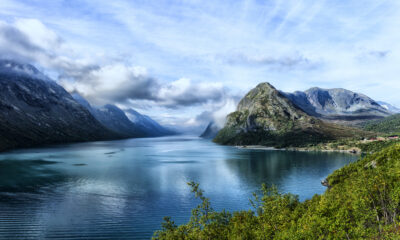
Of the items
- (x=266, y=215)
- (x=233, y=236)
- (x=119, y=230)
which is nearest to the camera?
(x=233, y=236)

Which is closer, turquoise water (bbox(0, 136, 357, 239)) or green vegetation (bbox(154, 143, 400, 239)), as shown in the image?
green vegetation (bbox(154, 143, 400, 239))

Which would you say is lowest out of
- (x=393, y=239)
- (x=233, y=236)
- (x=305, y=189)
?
(x=305, y=189)

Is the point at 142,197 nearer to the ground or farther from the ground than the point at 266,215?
nearer to the ground

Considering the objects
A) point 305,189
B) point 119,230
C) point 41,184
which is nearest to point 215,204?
point 119,230

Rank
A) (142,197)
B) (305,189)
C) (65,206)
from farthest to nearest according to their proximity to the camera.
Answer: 1. (305,189)
2. (142,197)
3. (65,206)

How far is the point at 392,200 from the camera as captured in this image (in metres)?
55.6

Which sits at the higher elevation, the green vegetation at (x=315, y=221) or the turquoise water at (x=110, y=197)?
the green vegetation at (x=315, y=221)

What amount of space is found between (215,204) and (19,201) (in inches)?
3034

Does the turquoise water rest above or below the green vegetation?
below

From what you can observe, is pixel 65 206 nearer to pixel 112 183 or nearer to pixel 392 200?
pixel 112 183

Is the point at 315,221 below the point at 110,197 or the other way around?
the other way around

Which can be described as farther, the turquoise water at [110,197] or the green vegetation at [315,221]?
the turquoise water at [110,197]

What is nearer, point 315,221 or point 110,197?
point 315,221

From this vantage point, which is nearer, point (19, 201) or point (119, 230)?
point (119, 230)
